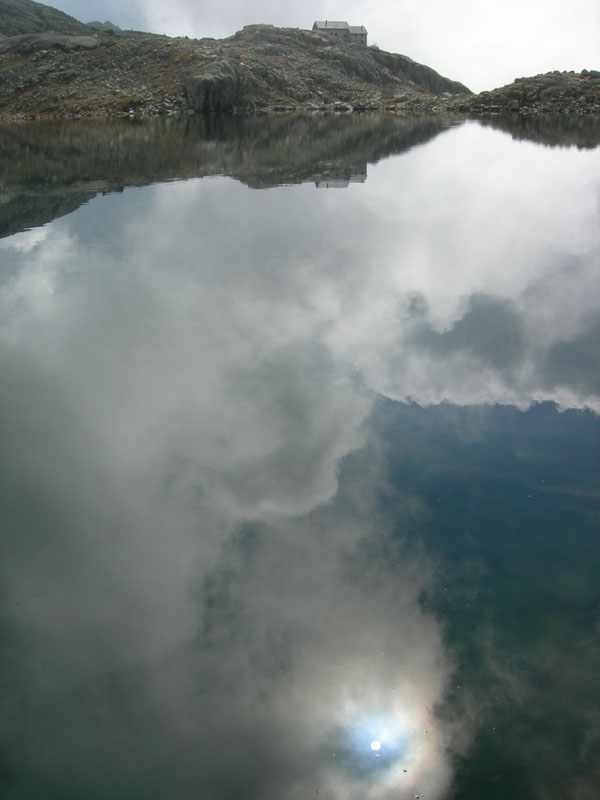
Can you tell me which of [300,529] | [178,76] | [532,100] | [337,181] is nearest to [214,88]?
[178,76]

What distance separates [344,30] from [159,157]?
16379 cm

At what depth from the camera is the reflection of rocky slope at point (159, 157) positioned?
29.5m

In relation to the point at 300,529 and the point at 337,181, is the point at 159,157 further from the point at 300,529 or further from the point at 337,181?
the point at 300,529

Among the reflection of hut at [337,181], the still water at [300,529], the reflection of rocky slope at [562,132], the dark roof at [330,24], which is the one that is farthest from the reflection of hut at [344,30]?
the still water at [300,529]

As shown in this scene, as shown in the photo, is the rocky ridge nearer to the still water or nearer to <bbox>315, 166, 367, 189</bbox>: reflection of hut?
<bbox>315, 166, 367, 189</bbox>: reflection of hut

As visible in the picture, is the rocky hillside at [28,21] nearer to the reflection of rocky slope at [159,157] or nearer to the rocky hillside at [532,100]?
the rocky hillside at [532,100]

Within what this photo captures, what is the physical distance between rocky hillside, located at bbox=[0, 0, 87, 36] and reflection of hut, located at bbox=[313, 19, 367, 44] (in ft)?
237

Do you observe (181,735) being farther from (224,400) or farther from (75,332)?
(75,332)

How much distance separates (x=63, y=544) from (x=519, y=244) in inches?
737

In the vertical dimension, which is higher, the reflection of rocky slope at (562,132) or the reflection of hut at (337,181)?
the reflection of rocky slope at (562,132)

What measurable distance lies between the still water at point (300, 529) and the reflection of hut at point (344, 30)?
190 m

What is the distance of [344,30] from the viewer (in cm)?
17525

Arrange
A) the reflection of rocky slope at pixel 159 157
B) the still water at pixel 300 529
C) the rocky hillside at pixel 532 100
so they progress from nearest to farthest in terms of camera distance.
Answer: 1. the still water at pixel 300 529
2. the reflection of rocky slope at pixel 159 157
3. the rocky hillside at pixel 532 100

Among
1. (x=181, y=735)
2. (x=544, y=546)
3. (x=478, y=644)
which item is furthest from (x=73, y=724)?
(x=544, y=546)
